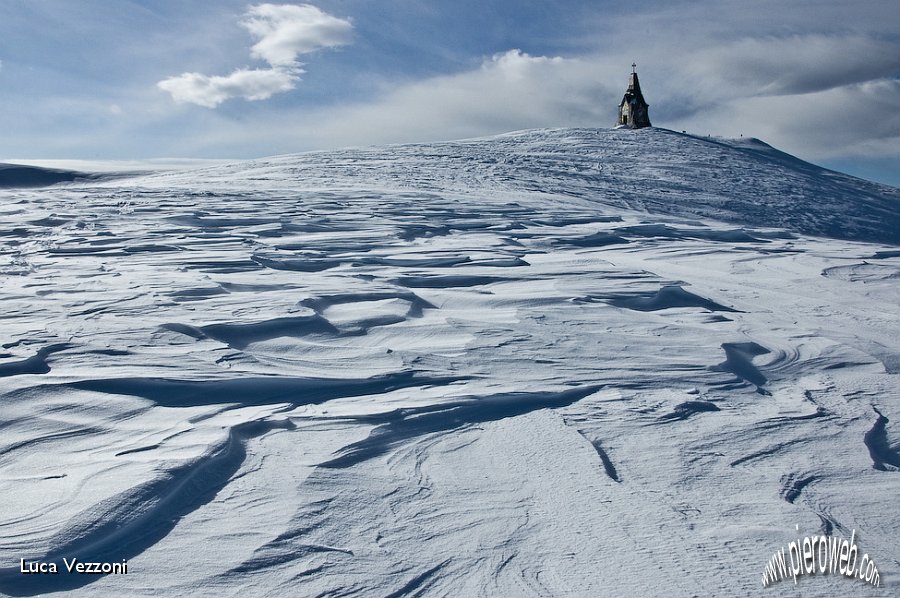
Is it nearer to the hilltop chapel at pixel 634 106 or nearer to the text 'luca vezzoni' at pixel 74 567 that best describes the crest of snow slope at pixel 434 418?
the text 'luca vezzoni' at pixel 74 567

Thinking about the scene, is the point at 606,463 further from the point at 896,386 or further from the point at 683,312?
the point at 683,312

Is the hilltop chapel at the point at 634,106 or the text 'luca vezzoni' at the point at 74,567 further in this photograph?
the hilltop chapel at the point at 634,106

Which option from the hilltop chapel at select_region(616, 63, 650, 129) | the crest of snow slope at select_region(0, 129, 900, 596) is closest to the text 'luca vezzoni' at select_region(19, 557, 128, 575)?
the crest of snow slope at select_region(0, 129, 900, 596)

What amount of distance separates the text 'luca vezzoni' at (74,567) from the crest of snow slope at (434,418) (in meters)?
0.02

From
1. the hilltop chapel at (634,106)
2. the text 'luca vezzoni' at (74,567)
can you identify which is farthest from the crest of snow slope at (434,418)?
the hilltop chapel at (634,106)

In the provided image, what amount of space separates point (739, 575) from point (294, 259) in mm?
4205

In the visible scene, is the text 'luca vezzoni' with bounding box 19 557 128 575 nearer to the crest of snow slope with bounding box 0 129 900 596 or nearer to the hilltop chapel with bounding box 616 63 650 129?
the crest of snow slope with bounding box 0 129 900 596

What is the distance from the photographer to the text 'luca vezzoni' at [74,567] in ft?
4.78

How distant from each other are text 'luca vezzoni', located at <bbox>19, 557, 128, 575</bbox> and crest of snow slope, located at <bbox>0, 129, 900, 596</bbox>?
0.02 metres

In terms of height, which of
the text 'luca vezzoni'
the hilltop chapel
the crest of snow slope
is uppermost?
the hilltop chapel

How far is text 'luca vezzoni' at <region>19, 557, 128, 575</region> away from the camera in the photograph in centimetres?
146

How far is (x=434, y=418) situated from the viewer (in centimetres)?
231

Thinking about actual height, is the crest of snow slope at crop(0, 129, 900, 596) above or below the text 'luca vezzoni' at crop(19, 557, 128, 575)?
above

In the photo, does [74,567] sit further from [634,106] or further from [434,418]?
[634,106]
